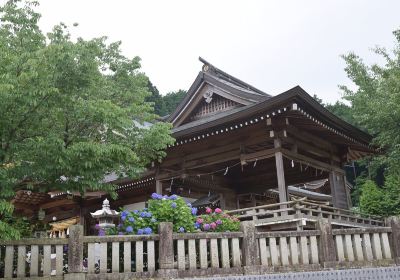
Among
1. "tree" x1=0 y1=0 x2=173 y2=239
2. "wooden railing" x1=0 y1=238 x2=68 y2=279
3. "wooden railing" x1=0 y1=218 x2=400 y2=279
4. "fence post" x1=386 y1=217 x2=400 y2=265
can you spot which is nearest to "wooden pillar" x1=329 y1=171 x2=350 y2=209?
"fence post" x1=386 y1=217 x2=400 y2=265

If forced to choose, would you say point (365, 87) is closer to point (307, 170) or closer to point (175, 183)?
point (307, 170)

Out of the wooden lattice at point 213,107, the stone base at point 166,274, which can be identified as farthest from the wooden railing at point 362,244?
the wooden lattice at point 213,107

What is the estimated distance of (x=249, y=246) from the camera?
7770mm

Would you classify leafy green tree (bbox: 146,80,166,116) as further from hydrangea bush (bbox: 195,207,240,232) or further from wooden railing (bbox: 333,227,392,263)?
wooden railing (bbox: 333,227,392,263)

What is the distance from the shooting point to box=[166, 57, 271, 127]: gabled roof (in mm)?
18087

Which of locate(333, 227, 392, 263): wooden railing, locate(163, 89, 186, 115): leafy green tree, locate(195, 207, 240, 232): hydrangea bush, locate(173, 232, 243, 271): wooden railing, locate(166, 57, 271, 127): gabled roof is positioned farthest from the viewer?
locate(163, 89, 186, 115): leafy green tree

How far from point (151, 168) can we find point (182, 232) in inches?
380

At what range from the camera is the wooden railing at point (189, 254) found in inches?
276

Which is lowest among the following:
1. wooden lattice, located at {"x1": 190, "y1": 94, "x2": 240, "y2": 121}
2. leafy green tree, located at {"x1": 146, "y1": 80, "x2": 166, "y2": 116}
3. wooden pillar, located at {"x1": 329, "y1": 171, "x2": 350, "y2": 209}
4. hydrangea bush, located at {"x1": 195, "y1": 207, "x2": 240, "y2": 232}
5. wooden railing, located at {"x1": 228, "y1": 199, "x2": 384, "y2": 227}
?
hydrangea bush, located at {"x1": 195, "y1": 207, "x2": 240, "y2": 232}

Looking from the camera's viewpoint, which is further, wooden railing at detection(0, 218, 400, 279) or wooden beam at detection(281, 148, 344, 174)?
wooden beam at detection(281, 148, 344, 174)

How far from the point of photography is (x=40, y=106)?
267 inches

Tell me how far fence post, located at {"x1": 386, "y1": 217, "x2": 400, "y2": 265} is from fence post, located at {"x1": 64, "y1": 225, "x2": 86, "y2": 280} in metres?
6.12

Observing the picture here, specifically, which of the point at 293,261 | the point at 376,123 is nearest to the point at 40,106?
the point at 293,261

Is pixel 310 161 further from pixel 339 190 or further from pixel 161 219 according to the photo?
pixel 161 219
